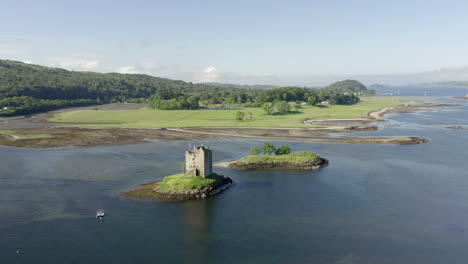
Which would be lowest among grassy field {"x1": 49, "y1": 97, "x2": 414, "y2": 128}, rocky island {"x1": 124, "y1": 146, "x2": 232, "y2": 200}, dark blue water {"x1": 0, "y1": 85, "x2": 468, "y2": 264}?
dark blue water {"x1": 0, "y1": 85, "x2": 468, "y2": 264}

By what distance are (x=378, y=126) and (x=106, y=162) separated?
336 ft

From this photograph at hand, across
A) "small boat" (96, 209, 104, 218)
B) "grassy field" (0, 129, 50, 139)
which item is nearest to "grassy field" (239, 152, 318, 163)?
"small boat" (96, 209, 104, 218)

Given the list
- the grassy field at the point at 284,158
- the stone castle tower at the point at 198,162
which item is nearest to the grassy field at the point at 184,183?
the stone castle tower at the point at 198,162

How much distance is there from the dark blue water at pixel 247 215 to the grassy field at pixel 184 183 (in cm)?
356

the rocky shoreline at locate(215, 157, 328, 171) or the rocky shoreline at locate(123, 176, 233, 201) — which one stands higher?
the rocky shoreline at locate(215, 157, 328, 171)

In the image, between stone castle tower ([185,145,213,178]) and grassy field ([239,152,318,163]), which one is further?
grassy field ([239,152,318,163])

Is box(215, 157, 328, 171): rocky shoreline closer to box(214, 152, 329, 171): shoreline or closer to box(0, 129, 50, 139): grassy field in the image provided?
box(214, 152, 329, 171): shoreline

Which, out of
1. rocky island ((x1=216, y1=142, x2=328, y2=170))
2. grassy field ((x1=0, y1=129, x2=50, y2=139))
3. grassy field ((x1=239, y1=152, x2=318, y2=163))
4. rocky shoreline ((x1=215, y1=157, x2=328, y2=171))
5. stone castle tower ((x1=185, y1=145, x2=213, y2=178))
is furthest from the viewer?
grassy field ((x1=0, y1=129, x2=50, y2=139))

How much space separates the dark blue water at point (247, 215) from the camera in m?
43.0

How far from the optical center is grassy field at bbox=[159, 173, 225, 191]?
61.4 meters

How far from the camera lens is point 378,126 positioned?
476ft

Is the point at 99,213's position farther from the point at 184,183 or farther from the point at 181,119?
the point at 181,119

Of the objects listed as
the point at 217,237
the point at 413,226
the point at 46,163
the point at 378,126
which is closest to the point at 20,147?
the point at 46,163

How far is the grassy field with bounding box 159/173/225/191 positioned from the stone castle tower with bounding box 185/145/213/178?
99 cm
